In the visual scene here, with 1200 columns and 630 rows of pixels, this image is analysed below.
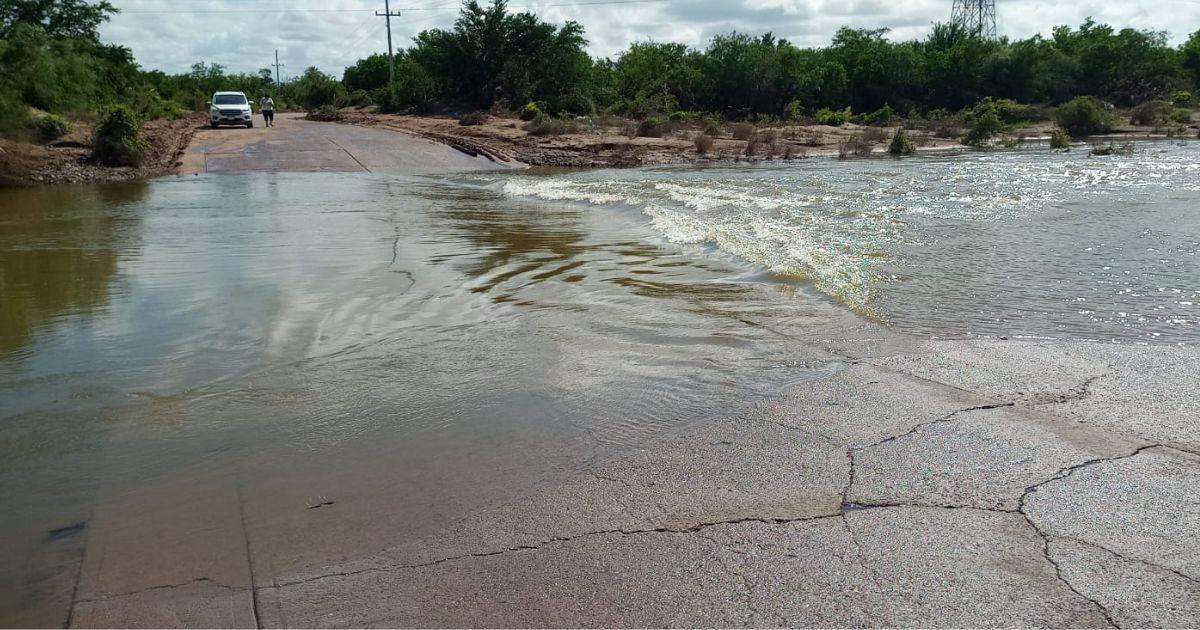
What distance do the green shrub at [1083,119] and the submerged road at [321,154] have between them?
100ft

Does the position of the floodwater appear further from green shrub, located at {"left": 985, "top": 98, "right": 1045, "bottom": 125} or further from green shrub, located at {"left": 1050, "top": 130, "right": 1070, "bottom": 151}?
green shrub, located at {"left": 985, "top": 98, "right": 1045, "bottom": 125}

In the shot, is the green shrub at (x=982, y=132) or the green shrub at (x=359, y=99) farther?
the green shrub at (x=359, y=99)

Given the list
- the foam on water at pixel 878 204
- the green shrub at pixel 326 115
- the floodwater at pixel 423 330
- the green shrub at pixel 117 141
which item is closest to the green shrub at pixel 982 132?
the foam on water at pixel 878 204

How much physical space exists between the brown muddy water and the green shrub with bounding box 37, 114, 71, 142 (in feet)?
50.2

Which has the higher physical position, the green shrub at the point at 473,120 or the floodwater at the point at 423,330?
the green shrub at the point at 473,120

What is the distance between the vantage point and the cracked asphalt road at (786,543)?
3.39 meters

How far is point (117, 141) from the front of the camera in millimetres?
24562

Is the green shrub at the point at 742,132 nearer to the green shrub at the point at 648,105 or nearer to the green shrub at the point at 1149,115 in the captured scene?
the green shrub at the point at 648,105

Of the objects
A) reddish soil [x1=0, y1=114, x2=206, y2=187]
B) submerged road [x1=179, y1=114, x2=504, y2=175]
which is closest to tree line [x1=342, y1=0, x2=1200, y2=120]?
submerged road [x1=179, y1=114, x2=504, y2=175]

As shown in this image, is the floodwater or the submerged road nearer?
the floodwater

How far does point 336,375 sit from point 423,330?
1333mm

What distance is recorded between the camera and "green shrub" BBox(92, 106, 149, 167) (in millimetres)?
24531

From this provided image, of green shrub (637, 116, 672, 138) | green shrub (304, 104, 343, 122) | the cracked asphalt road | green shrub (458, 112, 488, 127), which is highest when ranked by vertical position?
green shrub (304, 104, 343, 122)

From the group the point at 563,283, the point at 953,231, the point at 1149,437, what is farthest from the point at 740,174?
the point at 1149,437
